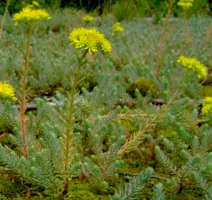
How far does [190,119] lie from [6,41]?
3.23 meters

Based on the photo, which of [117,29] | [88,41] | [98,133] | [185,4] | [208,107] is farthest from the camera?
[117,29]

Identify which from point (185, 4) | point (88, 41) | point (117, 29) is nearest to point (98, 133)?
point (88, 41)

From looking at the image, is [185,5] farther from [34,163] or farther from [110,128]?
[34,163]

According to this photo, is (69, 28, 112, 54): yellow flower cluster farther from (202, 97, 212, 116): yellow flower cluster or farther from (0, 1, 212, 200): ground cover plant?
(202, 97, 212, 116): yellow flower cluster

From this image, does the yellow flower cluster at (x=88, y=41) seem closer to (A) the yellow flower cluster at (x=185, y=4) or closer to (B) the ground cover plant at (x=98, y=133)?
(B) the ground cover plant at (x=98, y=133)

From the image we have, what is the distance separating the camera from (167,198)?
6.88 feet

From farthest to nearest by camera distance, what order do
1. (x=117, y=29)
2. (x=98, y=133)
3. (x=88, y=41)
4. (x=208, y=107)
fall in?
(x=117, y=29)
(x=98, y=133)
(x=208, y=107)
(x=88, y=41)

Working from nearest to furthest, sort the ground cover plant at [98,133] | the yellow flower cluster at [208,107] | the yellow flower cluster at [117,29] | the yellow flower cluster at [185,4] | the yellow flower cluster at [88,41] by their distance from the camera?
the yellow flower cluster at [88,41] < the ground cover plant at [98,133] < the yellow flower cluster at [208,107] < the yellow flower cluster at [185,4] < the yellow flower cluster at [117,29]

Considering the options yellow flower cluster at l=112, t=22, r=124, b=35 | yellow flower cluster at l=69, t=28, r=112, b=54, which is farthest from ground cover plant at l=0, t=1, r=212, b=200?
yellow flower cluster at l=112, t=22, r=124, b=35

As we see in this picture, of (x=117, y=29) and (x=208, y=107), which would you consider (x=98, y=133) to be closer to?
(x=208, y=107)

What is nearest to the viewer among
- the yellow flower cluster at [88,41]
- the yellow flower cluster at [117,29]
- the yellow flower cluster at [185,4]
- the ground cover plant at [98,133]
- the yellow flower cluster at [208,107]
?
the yellow flower cluster at [88,41]

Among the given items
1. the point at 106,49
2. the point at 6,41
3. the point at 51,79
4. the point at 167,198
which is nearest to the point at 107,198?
the point at 167,198

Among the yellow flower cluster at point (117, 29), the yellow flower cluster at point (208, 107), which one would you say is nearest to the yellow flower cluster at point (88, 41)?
the yellow flower cluster at point (208, 107)

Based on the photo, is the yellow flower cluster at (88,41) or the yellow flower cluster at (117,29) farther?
the yellow flower cluster at (117,29)
